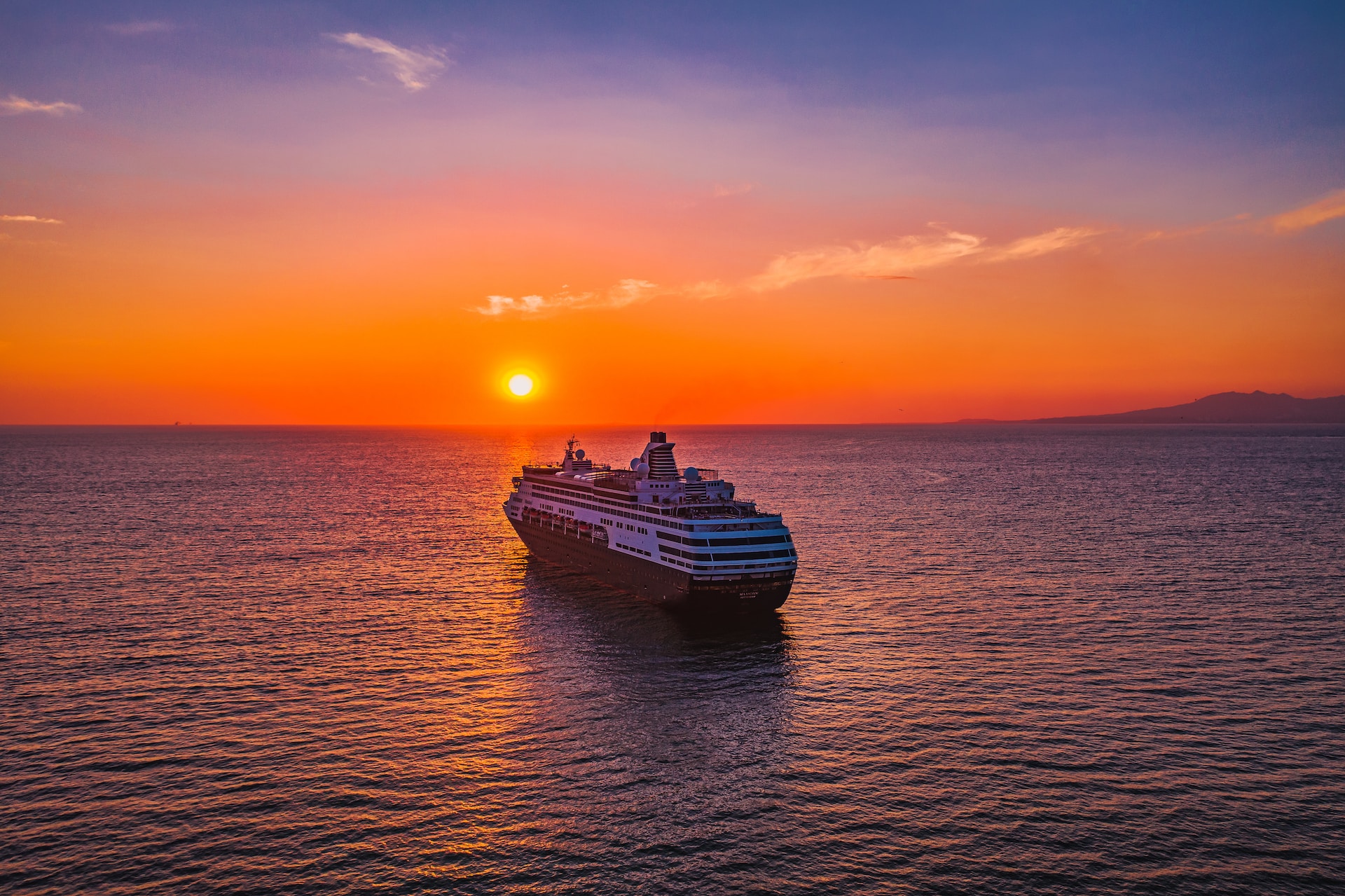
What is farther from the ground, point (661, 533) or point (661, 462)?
point (661, 462)

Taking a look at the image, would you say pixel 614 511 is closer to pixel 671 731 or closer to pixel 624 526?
pixel 624 526

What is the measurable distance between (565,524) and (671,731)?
49.2m

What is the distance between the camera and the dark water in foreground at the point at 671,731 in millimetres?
30469

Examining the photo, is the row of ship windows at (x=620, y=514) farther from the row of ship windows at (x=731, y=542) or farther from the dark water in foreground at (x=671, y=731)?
the dark water in foreground at (x=671, y=731)

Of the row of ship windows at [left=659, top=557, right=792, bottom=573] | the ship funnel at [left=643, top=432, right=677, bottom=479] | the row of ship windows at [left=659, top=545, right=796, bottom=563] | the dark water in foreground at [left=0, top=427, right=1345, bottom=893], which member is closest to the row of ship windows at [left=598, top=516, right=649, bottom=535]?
the ship funnel at [left=643, top=432, right=677, bottom=479]

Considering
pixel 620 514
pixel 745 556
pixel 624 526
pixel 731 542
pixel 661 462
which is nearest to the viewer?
pixel 745 556

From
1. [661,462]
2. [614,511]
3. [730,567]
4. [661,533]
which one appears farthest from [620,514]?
[730,567]

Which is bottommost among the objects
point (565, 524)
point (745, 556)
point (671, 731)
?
point (671, 731)

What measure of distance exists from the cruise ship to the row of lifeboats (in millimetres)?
135

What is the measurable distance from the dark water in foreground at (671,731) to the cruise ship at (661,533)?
318cm

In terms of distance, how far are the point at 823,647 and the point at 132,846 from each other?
43.2m

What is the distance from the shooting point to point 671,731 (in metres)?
42.5

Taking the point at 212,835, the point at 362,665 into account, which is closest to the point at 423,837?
the point at 212,835

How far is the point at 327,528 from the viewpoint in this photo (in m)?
119
